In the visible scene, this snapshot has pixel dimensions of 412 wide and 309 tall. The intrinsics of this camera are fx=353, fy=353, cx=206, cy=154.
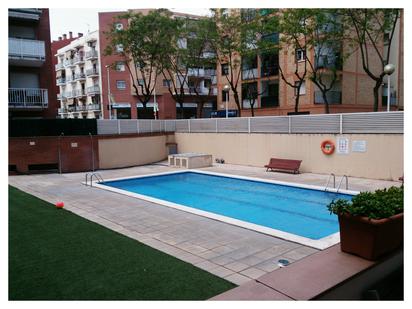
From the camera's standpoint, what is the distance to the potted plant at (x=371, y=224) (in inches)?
218

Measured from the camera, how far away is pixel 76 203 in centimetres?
1128

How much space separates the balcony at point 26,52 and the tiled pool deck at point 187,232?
9.18 metres

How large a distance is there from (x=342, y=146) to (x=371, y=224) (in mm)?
11343

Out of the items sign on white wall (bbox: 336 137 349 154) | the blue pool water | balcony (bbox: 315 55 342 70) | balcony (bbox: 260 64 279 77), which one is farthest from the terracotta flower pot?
balcony (bbox: 260 64 279 77)

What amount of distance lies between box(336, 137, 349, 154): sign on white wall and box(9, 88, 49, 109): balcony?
55.9 feet

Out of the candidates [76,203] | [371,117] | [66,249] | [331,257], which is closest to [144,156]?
[76,203]

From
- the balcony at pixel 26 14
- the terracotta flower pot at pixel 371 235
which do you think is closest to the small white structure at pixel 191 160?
the balcony at pixel 26 14

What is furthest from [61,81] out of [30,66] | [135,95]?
[30,66]

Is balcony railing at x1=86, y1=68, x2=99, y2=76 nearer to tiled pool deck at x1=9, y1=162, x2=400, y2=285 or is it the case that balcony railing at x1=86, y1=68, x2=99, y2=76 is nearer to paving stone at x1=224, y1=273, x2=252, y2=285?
tiled pool deck at x1=9, y1=162, x2=400, y2=285

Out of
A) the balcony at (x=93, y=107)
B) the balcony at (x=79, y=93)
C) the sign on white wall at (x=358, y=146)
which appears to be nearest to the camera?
the sign on white wall at (x=358, y=146)

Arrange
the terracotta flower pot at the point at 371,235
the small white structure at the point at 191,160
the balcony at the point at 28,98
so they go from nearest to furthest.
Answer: the terracotta flower pot at the point at 371,235
the small white structure at the point at 191,160
the balcony at the point at 28,98

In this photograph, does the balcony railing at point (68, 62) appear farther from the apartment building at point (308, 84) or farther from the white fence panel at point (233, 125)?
the white fence panel at point (233, 125)

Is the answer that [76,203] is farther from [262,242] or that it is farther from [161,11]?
[161,11]

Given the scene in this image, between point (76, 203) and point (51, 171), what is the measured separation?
28.4ft
